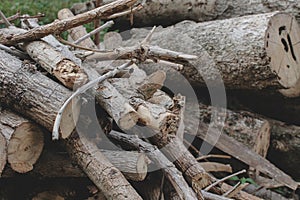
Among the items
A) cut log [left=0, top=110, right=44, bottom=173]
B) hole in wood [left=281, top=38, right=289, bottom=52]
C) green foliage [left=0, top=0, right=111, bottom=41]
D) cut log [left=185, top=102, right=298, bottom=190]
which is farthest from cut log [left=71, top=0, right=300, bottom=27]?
cut log [left=0, top=110, right=44, bottom=173]

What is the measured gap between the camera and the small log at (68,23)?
2619 millimetres

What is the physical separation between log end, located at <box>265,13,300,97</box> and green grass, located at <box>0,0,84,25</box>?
3.17m

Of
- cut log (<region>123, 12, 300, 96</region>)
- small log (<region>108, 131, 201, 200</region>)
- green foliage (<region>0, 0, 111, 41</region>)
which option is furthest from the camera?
green foliage (<region>0, 0, 111, 41</region>)

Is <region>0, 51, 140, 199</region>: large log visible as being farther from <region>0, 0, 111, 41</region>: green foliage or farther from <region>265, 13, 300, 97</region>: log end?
<region>0, 0, 111, 41</region>: green foliage

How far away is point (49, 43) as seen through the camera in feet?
9.61

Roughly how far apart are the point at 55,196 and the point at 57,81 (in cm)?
72

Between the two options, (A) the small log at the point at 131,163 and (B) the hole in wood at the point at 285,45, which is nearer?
(A) the small log at the point at 131,163

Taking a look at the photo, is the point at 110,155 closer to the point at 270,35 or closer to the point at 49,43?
the point at 49,43

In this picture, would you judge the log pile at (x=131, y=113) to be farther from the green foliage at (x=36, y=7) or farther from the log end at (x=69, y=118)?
the green foliage at (x=36, y=7)

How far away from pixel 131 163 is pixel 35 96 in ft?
2.14

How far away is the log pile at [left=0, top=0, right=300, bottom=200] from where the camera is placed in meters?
2.54

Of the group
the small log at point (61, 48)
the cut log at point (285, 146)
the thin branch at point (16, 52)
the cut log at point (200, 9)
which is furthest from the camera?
the cut log at point (200, 9)

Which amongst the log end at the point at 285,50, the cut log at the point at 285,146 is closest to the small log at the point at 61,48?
the log end at the point at 285,50

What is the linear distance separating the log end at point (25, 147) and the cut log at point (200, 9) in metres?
2.24
